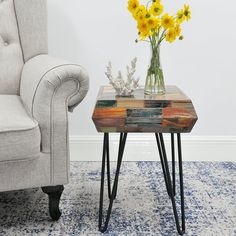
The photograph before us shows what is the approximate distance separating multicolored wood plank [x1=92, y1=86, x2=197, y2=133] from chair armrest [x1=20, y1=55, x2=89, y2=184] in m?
0.12

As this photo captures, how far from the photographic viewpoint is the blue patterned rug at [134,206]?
1639mm

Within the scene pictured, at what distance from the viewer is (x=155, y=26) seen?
1.61m

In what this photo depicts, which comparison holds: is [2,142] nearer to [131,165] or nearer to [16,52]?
[16,52]

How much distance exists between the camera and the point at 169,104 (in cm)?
157

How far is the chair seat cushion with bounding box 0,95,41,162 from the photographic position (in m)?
1.45

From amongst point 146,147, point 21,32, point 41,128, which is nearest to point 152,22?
point 41,128

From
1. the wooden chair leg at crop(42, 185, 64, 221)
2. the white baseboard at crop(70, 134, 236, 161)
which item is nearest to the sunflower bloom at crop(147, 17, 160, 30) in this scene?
the wooden chair leg at crop(42, 185, 64, 221)

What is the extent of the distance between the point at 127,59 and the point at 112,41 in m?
0.13

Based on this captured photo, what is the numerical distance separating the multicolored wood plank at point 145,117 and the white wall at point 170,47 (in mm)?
801

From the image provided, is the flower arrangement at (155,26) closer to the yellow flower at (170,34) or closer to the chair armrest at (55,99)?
the yellow flower at (170,34)

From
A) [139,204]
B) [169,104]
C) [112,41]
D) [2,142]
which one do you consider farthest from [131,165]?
[2,142]

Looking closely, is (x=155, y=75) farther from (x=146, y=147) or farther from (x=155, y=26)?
(x=146, y=147)

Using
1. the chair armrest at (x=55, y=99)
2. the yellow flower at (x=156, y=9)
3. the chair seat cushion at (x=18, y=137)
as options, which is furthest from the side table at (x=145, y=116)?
the yellow flower at (x=156, y=9)

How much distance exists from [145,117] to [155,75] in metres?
0.26
